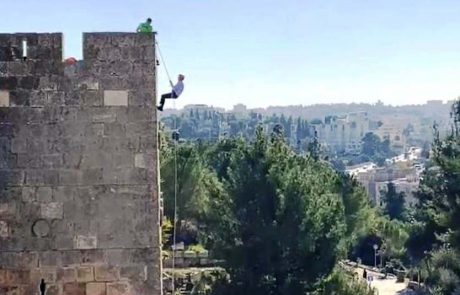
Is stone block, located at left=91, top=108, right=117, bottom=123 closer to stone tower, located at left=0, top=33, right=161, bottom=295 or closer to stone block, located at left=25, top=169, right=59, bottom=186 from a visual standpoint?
stone tower, located at left=0, top=33, right=161, bottom=295

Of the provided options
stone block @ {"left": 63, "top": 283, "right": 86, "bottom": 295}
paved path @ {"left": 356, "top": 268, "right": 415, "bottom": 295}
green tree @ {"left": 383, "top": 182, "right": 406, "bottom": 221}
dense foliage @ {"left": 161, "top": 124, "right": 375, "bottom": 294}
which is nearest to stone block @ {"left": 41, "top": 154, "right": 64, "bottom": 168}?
stone block @ {"left": 63, "top": 283, "right": 86, "bottom": 295}

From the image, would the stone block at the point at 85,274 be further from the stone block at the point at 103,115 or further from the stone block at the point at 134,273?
the stone block at the point at 103,115

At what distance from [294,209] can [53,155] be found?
16238 millimetres

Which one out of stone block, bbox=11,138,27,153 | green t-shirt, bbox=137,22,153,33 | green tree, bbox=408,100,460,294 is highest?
green t-shirt, bbox=137,22,153,33

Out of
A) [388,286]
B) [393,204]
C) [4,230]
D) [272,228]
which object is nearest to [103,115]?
[4,230]

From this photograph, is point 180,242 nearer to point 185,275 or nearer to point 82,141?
point 185,275

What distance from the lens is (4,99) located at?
5918mm

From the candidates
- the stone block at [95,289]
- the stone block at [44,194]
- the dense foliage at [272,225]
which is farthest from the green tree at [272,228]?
the stone block at [44,194]

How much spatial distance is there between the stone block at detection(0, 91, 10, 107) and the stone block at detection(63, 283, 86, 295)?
1.41 meters

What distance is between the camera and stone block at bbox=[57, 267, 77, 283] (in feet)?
19.4

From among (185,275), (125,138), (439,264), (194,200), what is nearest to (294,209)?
(439,264)

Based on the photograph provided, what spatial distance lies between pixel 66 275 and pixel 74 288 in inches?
4.5

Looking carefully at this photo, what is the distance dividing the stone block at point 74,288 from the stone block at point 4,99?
141cm

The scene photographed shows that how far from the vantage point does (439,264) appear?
79.6 ft
